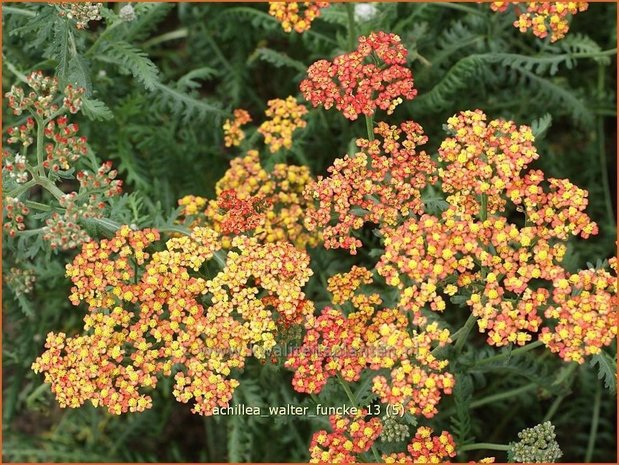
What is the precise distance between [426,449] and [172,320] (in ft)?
5.28

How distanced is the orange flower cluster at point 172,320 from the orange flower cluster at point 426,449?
3.18 feet

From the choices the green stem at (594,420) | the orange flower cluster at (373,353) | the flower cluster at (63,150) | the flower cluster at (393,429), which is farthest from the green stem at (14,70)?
the green stem at (594,420)

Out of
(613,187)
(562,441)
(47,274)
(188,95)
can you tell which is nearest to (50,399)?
(47,274)

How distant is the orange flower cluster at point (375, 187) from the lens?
4467 millimetres

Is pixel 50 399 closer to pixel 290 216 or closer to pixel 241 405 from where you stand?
pixel 241 405

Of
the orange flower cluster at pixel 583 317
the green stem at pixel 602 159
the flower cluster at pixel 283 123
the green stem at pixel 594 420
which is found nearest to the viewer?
the orange flower cluster at pixel 583 317

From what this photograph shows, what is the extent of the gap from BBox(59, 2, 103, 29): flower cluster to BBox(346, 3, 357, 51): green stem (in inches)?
67.5

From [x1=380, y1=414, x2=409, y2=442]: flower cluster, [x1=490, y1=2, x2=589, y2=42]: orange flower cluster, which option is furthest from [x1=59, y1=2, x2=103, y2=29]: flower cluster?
[x1=380, y1=414, x2=409, y2=442]: flower cluster

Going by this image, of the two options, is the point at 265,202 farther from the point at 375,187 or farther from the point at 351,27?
the point at 351,27

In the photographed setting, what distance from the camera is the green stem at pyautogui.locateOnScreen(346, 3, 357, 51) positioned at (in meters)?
5.48

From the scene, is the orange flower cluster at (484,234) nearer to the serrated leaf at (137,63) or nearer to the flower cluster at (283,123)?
the flower cluster at (283,123)

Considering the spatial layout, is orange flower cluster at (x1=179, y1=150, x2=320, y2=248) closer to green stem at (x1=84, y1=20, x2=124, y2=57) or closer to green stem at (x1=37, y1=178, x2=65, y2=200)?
green stem at (x1=37, y1=178, x2=65, y2=200)

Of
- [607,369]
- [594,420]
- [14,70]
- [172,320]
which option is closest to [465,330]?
[607,369]

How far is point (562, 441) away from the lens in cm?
702
